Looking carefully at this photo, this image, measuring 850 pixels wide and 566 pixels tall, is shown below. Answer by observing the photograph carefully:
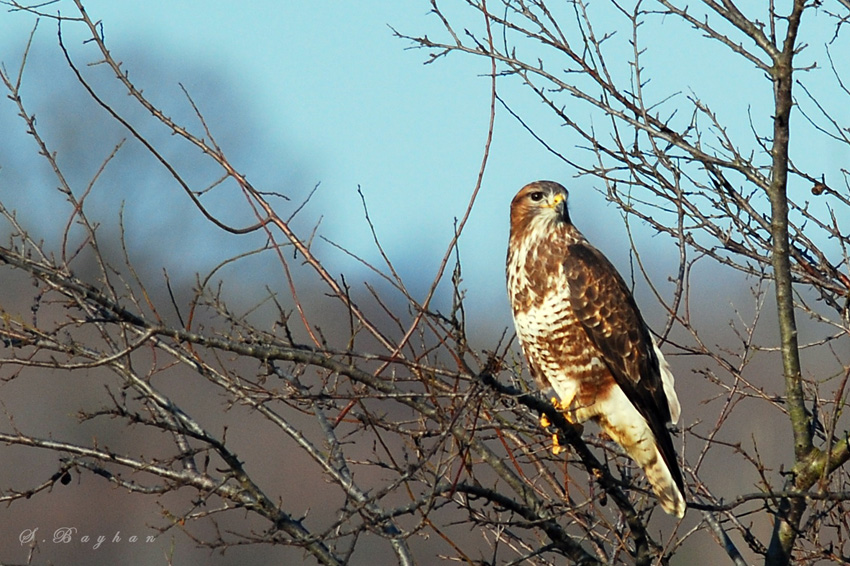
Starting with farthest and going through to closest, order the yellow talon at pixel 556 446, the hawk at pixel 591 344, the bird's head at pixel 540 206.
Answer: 1. the bird's head at pixel 540 206
2. the hawk at pixel 591 344
3. the yellow talon at pixel 556 446

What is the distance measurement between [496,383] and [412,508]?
469mm

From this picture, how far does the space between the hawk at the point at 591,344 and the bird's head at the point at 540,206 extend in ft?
0.62

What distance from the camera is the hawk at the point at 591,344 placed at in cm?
498

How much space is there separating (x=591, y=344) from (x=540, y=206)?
815 millimetres

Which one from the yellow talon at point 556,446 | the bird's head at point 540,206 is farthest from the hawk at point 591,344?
the yellow talon at point 556,446

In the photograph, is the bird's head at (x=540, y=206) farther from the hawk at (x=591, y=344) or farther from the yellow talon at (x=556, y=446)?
the yellow talon at (x=556, y=446)

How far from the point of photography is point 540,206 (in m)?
5.36

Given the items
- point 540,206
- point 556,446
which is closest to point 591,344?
point 540,206

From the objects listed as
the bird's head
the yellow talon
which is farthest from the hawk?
the yellow talon

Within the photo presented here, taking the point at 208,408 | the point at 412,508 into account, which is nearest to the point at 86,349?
the point at 412,508

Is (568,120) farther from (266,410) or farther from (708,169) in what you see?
(266,410)

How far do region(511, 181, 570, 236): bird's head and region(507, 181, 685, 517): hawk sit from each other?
19 cm

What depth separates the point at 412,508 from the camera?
123 inches

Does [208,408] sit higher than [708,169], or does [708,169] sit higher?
[208,408]
